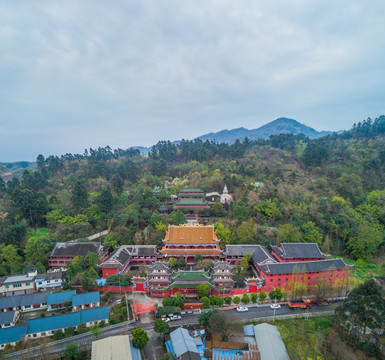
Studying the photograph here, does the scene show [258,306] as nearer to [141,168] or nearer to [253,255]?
[253,255]

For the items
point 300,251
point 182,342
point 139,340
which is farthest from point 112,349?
point 300,251

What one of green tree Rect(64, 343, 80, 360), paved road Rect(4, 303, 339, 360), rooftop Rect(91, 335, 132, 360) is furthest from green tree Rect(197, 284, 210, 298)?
green tree Rect(64, 343, 80, 360)

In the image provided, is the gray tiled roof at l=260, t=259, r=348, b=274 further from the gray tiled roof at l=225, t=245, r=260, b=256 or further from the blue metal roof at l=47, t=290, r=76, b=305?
the blue metal roof at l=47, t=290, r=76, b=305

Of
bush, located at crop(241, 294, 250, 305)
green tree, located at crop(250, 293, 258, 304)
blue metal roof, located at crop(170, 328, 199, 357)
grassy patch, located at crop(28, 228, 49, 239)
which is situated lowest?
green tree, located at crop(250, 293, 258, 304)

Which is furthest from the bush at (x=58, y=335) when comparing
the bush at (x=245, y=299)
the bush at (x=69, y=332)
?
the bush at (x=245, y=299)

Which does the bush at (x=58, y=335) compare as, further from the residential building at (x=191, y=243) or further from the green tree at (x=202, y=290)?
the residential building at (x=191, y=243)

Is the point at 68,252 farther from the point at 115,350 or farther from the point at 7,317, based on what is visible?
the point at 115,350

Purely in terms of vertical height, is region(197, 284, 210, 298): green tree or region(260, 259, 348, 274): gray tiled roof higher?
region(260, 259, 348, 274): gray tiled roof
